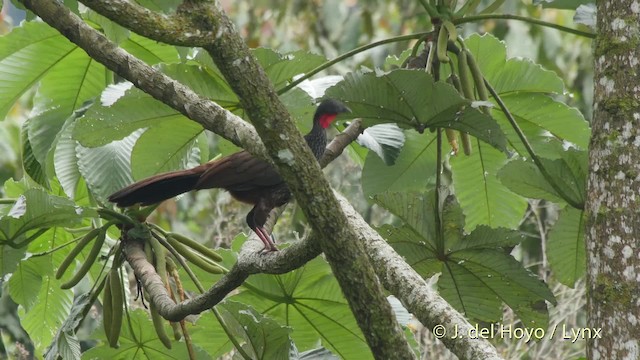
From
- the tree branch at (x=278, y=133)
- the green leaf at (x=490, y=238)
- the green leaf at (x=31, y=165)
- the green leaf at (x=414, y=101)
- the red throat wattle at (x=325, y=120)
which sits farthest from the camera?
the red throat wattle at (x=325, y=120)

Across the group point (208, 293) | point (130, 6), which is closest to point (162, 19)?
point (130, 6)

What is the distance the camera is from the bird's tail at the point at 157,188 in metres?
3.12

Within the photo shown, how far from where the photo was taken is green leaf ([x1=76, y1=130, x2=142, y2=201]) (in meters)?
3.20

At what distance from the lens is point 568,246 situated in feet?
10.6

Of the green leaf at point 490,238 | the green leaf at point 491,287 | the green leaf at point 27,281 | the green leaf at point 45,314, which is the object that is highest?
the green leaf at point 490,238

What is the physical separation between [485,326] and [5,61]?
1772 mm

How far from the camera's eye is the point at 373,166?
3486mm

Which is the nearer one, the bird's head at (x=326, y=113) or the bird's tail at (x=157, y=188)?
the bird's tail at (x=157, y=188)

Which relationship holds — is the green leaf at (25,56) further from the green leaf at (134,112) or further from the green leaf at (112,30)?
the green leaf at (134,112)

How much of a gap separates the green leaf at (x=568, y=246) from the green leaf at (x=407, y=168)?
1.74ft

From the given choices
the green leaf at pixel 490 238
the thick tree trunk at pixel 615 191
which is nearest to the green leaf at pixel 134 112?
the green leaf at pixel 490 238

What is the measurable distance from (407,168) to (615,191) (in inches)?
52.9

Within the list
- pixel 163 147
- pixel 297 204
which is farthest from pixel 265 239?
pixel 163 147

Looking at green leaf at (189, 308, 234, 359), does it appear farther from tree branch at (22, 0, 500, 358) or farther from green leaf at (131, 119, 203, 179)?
tree branch at (22, 0, 500, 358)
